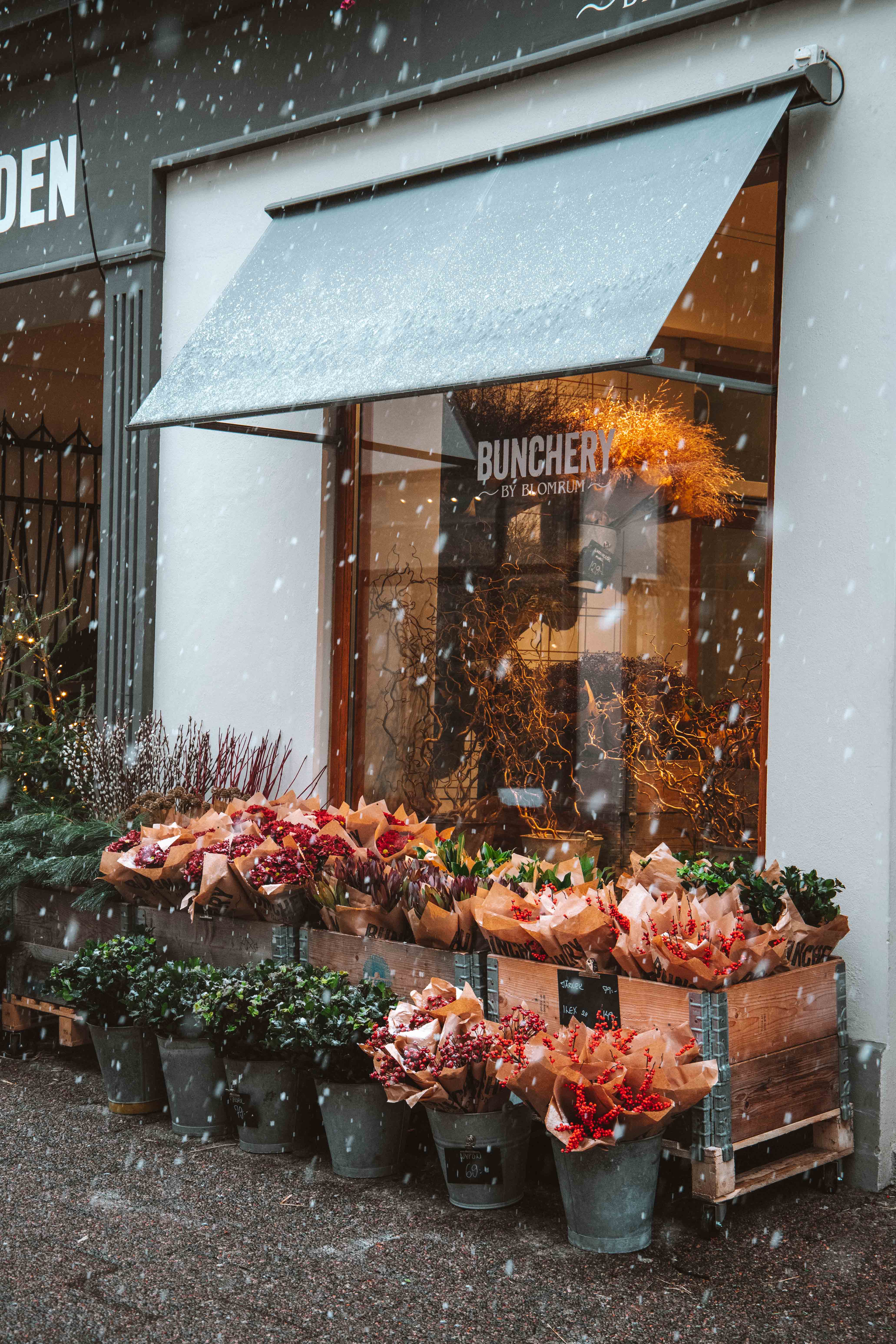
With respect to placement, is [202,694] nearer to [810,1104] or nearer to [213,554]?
[213,554]

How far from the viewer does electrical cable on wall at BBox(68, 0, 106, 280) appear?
8.11 metres

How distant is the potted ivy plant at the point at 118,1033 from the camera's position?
5.21 m

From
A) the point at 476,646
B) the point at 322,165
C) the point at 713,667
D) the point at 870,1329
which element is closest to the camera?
the point at 870,1329

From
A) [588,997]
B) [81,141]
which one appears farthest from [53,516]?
[588,997]

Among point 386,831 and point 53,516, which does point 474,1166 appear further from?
point 53,516

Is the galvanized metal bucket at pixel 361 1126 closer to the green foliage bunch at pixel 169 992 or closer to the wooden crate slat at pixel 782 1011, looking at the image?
the green foliage bunch at pixel 169 992

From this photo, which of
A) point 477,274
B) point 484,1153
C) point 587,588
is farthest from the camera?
point 587,588

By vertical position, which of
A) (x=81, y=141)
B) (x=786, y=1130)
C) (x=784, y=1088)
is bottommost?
(x=786, y=1130)

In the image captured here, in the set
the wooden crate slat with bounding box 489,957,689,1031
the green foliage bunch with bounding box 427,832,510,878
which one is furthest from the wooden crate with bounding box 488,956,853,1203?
the green foliage bunch with bounding box 427,832,510,878

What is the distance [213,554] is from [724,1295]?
4866mm

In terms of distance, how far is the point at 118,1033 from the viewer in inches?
205

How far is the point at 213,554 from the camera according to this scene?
7430 millimetres

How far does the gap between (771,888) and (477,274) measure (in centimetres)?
271

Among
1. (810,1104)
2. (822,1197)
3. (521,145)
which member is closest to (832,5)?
(521,145)
